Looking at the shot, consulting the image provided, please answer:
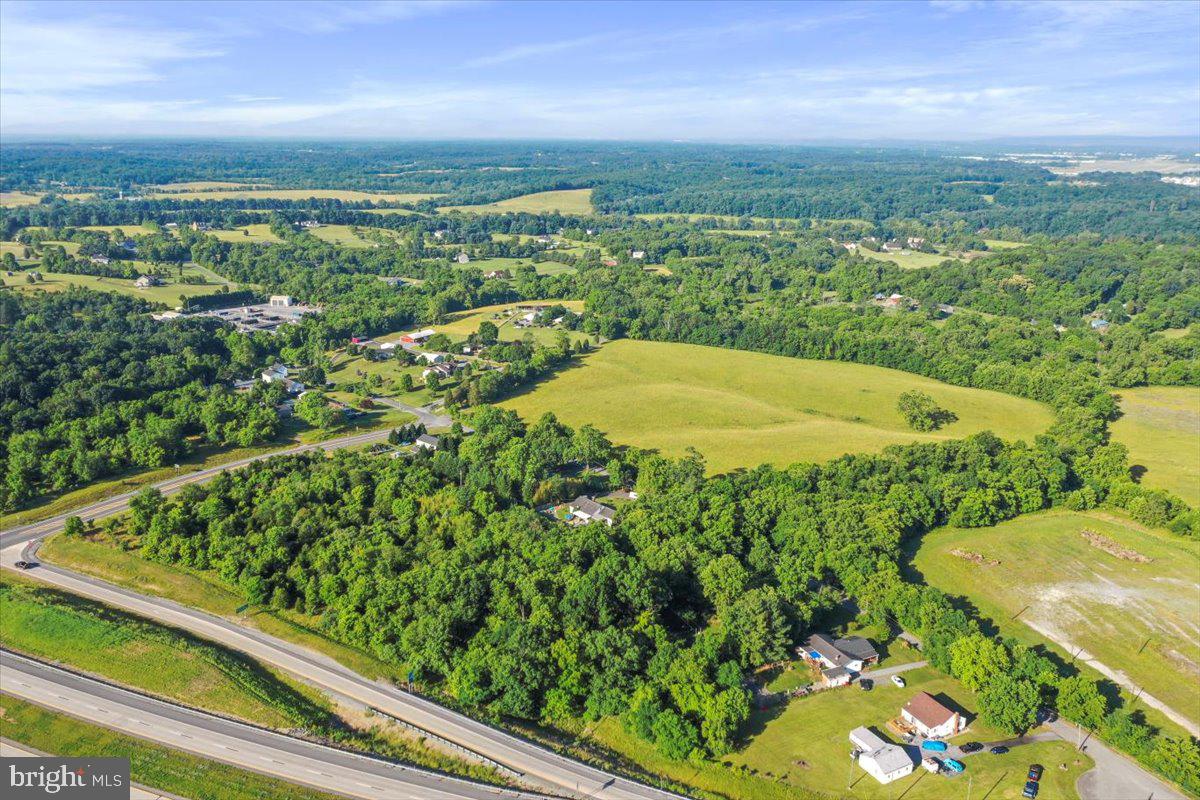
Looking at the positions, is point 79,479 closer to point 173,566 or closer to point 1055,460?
point 173,566

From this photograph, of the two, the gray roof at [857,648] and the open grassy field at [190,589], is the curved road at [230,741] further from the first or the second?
the gray roof at [857,648]

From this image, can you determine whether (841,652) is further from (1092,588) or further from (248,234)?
(248,234)

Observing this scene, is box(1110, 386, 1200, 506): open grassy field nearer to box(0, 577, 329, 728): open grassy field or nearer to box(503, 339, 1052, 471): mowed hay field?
box(503, 339, 1052, 471): mowed hay field

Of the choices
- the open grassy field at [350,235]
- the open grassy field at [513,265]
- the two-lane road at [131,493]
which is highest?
the open grassy field at [350,235]

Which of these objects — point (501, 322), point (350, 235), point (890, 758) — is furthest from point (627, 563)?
point (350, 235)

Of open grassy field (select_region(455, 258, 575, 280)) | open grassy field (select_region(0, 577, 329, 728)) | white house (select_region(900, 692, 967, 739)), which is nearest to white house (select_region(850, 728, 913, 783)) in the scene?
white house (select_region(900, 692, 967, 739))

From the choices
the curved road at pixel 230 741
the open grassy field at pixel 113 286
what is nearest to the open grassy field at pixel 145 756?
the curved road at pixel 230 741
